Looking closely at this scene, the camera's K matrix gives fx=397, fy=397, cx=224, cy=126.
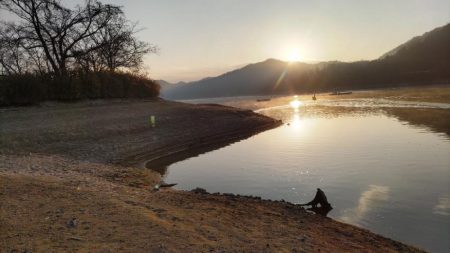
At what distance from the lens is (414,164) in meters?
19.4

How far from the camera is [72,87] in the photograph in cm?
3750

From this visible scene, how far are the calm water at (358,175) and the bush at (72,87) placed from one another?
16888 mm

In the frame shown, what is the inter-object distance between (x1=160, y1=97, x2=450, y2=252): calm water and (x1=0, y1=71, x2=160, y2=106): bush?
1689cm

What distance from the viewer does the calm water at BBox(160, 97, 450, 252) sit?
12359 millimetres

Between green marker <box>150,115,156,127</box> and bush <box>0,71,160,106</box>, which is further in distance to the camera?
green marker <box>150,115,156,127</box>

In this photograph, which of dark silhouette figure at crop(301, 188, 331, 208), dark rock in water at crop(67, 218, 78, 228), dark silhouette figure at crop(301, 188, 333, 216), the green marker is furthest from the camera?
the green marker

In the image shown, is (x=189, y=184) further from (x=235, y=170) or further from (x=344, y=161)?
(x=344, y=161)

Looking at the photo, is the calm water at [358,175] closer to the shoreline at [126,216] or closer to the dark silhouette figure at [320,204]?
the dark silhouette figure at [320,204]

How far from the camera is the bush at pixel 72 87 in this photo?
3241cm

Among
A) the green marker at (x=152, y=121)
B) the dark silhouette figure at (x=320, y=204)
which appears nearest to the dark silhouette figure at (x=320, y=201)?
the dark silhouette figure at (x=320, y=204)

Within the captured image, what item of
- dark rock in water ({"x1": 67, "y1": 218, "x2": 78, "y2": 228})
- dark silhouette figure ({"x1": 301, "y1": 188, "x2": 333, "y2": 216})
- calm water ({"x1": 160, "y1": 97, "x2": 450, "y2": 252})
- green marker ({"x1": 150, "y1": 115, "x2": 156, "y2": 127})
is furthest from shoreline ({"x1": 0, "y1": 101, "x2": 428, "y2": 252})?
green marker ({"x1": 150, "y1": 115, "x2": 156, "y2": 127})

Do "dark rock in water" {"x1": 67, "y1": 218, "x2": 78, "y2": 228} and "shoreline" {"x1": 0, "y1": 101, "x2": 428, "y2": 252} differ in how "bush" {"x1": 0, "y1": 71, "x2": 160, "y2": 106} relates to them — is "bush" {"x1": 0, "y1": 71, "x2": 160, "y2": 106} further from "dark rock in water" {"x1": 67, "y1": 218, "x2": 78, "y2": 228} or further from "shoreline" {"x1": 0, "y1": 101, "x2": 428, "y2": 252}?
"dark rock in water" {"x1": 67, "y1": 218, "x2": 78, "y2": 228}

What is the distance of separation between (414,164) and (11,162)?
60.4 feet

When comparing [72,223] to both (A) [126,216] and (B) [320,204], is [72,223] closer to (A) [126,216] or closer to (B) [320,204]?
(A) [126,216]
